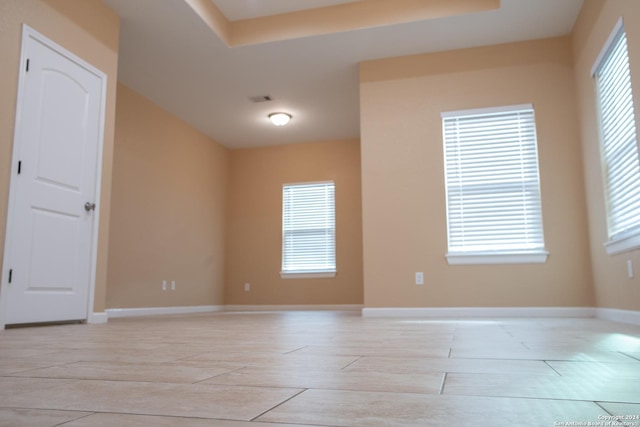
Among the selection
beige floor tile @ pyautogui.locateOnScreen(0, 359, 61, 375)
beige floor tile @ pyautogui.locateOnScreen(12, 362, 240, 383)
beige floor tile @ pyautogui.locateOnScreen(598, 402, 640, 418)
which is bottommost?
beige floor tile @ pyautogui.locateOnScreen(0, 359, 61, 375)

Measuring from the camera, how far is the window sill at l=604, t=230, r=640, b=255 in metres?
3.26

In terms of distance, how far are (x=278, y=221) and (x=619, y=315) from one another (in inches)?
209

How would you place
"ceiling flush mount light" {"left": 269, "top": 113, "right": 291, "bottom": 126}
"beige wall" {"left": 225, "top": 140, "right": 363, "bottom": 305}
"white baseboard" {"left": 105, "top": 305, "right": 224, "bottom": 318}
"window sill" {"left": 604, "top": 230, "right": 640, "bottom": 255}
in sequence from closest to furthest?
"window sill" {"left": 604, "top": 230, "right": 640, "bottom": 255}
"white baseboard" {"left": 105, "top": 305, "right": 224, "bottom": 318}
"ceiling flush mount light" {"left": 269, "top": 113, "right": 291, "bottom": 126}
"beige wall" {"left": 225, "top": 140, "right": 363, "bottom": 305}

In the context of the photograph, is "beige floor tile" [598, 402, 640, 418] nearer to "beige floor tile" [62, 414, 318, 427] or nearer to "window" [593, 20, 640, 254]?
"beige floor tile" [62, 414, 318, 427]

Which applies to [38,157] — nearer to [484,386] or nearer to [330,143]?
[484,386]

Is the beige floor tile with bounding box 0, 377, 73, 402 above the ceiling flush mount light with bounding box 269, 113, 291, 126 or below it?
below

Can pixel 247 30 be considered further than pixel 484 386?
Yes

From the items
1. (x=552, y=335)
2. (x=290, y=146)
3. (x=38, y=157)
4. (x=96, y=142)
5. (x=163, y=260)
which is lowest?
(x=552, y=335)

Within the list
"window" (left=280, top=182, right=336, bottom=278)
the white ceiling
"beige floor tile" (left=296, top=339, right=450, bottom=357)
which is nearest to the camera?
"beige floor tile" (left=296, top=339, right=450, bottom=357)

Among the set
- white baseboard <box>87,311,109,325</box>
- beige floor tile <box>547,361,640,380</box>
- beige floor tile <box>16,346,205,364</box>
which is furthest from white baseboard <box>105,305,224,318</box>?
beige floor tile <box>547,361,640,380</box>

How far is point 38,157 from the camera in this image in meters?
3.60

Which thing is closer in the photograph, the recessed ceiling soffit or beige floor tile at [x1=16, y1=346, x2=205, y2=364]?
beige floor tile at [x1=16, y1=346, x2=205, y2=364]

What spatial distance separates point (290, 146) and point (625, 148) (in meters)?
5.46

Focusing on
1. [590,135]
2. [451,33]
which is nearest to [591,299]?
[590,135]
